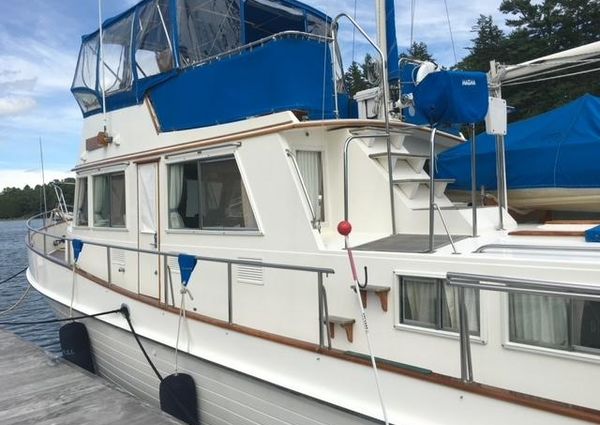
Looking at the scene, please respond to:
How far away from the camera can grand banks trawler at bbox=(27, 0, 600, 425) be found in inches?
119

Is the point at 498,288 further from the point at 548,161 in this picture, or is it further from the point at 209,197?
the point at 209,197

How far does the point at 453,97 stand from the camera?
12.2 feet

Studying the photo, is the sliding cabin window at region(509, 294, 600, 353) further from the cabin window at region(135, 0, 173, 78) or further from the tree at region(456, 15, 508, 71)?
the tree at region(456, 15, 508, 71)

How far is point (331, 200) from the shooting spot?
4801 mm

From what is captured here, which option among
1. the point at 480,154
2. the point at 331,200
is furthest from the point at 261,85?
the point at 480,154

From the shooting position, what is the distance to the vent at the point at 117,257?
6317 mm

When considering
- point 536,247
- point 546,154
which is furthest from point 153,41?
point 536,247

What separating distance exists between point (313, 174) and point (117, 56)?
336 cm

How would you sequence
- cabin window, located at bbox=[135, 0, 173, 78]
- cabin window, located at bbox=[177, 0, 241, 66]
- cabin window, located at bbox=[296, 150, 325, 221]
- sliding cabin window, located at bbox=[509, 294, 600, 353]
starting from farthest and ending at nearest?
1. cabin window, located at bbox=[135, 0, 173, 78]
2. cabin window, located at bbox=[177, 0, 241, 66]
3. cabin window, located at bbox=[296, 150, 325, 221]
4. sliding cabin window, located at bbox=[509, 294, 600, 353]

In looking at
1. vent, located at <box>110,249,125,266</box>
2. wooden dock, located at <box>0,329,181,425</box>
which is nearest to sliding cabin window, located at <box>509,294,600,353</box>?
wooden dock, located at <box>0,329,181,425</box>

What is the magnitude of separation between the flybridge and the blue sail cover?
1.47m

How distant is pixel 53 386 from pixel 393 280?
3.96 metres

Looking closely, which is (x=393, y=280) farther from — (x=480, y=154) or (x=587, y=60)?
(x=587, y=60)

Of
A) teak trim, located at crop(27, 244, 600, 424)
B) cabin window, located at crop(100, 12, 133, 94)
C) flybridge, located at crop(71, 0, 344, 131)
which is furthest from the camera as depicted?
cabin window, located at crop(100, 12, 133, 94)
